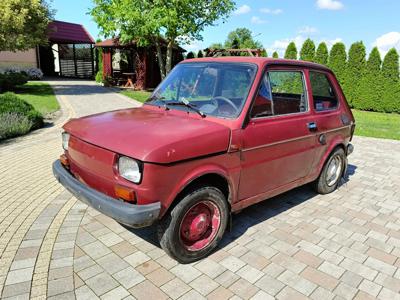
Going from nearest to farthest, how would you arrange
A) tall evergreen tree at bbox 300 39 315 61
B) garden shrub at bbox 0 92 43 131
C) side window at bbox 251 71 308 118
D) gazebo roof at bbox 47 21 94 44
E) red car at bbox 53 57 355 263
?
1. red car at bbox 53 57 355 263
2. side window at bbox 251 71 308 118
3. garden shrub at bbox 0 92 43 131
4. tall evergreen tree at bbox 300 39 315 61
5. gazebo roof at bbox 47 21 94 44

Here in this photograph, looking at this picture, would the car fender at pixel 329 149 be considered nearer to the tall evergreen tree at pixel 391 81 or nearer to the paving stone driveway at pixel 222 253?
the paving stone driveway at pixel 222 253

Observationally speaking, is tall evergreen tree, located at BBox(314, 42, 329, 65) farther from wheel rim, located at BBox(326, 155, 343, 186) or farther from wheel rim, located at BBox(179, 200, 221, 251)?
wheel rim, located at BBox(179, 200, 221, 251)

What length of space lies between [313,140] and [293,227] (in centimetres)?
120

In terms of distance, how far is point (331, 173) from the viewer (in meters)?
5.51

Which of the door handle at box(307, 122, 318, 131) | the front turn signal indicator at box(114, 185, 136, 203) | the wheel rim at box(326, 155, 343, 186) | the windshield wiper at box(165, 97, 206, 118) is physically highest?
the windshield wiper at box(165, 97, 206, 118)

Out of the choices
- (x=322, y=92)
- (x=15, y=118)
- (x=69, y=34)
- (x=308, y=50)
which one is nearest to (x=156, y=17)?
Result: (x=308, y=50)

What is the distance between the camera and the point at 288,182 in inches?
175

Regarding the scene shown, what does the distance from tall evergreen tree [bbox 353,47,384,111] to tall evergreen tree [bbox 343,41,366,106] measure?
24cm

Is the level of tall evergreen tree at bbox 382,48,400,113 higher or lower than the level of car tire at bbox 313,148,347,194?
higher

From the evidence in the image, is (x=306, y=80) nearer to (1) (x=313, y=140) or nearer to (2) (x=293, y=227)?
(1) (x=313, y=140)

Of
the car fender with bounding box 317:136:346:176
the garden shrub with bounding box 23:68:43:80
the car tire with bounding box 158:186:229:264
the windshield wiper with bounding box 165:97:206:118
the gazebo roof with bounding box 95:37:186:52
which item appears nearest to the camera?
the car tire with bounding box 158:186:229:264

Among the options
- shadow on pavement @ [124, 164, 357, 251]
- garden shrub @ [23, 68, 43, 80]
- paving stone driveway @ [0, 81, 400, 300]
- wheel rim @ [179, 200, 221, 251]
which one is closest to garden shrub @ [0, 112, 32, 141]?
paving stone driveway @ [0, 81, 400, 300]

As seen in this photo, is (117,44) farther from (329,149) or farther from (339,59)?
(329,149)

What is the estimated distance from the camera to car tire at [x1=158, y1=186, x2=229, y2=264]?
319cm
